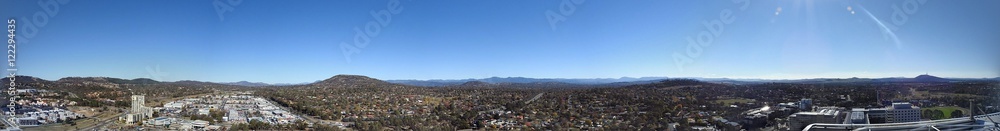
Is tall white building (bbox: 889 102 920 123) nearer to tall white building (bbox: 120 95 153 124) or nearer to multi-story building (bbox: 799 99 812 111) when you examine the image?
multi-story building (bbox: 799 99 812 111)

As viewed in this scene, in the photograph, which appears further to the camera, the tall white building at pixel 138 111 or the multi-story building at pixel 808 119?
the tall white building at pixel 138 111

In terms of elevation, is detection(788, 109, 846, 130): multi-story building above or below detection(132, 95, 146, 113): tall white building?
below

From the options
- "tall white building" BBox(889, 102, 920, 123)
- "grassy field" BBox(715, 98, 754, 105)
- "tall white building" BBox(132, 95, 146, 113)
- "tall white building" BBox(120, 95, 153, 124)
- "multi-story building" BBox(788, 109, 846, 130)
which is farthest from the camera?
"grassy field" BBox(715, 98, 754, 105)

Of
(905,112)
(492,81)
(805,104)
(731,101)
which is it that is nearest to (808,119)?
(905,112)

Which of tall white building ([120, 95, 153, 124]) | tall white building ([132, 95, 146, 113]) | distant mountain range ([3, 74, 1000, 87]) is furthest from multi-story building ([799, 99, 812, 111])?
tall white building ([132, 95, 146, 113])

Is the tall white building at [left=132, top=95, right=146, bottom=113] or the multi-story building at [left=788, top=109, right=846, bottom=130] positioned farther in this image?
the tall white building at [left=132, top=95, right=146, bottom=113]

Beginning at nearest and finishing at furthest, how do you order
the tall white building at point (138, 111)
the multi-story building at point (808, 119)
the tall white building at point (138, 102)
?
the multi-story building at point (808, 119) → the tall white building at point (138, 111) → the tall white building at point (138, 102)

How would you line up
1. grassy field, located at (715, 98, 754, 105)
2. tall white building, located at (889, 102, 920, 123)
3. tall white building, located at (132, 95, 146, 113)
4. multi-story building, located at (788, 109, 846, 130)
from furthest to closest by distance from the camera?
grassy field, located at (715, 98, 754, 105) < tall white building, located at (132, 95, 146, 113) < tall white building, located at (889, 102, 920, 123) < multi-story building, located at (788, 109, 846, 130)

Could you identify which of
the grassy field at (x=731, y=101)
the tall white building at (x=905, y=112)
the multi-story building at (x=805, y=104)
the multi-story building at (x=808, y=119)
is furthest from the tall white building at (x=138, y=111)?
the tall white building at (x=905, y=112)

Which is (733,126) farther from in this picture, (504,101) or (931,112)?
(504,101)

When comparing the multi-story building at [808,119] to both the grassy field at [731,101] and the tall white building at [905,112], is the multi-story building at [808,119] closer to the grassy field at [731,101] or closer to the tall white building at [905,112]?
the tall white building at [905,112]

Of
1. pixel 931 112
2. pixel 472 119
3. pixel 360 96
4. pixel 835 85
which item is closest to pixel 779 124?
pixel 931 112
